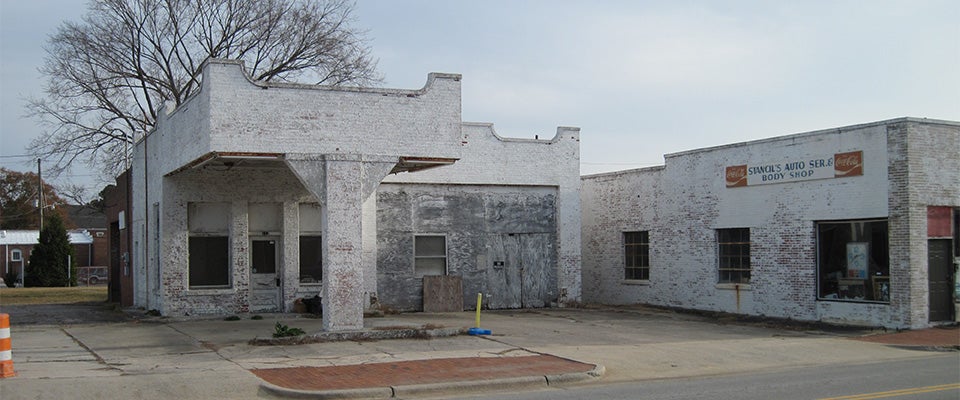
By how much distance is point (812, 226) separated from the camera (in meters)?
21.9

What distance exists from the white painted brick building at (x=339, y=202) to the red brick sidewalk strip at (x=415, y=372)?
3.49 meters

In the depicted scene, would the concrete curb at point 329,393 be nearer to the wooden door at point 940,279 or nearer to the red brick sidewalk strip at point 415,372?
the red brick sidewalk strip at point 415,372

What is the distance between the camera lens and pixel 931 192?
20.2m

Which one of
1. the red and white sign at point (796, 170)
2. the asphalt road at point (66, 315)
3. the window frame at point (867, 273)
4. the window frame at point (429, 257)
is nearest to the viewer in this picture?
the window frame at point (867, 273)

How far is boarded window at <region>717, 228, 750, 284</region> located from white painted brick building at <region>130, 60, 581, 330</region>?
438 centimetres

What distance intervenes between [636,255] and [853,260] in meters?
8.12

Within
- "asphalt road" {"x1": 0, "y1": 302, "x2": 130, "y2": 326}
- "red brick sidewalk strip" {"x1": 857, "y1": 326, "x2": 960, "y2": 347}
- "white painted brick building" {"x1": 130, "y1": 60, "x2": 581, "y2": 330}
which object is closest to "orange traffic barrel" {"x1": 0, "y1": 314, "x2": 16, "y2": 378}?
"white painted brick building" {"x1": 130, "y1": 60, "x2": 581, "y2": 330}

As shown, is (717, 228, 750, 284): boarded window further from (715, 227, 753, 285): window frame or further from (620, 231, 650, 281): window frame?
(620, 231, 650, 281): window frame

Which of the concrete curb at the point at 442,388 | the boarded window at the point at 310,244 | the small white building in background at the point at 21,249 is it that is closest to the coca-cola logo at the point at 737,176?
the boarded window at the point at 310,244

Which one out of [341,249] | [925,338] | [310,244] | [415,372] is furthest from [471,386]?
[310,244]

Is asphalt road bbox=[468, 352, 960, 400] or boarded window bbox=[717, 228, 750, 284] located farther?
boarded window bbox=[717, 228, 750, 284]

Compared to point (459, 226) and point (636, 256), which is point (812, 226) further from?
point (459, 226)

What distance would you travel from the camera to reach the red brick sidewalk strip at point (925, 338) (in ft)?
58.5

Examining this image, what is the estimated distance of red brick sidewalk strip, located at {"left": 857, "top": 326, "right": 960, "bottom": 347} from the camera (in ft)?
58.5
